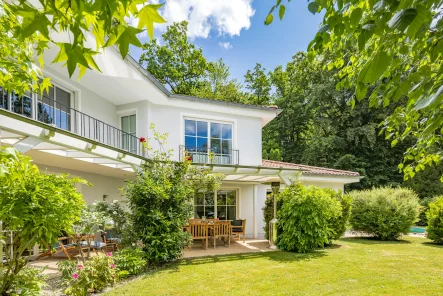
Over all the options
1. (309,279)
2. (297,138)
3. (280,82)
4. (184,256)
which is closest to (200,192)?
(184,256)

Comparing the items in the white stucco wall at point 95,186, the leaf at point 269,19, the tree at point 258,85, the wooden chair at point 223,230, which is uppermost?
the tree at point 258,85

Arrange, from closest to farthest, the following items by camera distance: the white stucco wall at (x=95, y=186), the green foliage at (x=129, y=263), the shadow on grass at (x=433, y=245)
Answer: the green foliage at (x=129, y=263)
the white stucco wall at (x=95, y=186)
the shadow on grass at (x=433, y=245)

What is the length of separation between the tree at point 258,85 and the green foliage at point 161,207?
2454 centimetres

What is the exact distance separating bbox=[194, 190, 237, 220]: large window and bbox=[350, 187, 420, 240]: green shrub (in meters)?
5.73

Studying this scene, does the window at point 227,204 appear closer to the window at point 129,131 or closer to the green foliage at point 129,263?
the window at point 129,131

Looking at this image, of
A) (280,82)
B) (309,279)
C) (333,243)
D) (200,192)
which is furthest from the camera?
(280,82)

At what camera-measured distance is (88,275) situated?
19.6 feet

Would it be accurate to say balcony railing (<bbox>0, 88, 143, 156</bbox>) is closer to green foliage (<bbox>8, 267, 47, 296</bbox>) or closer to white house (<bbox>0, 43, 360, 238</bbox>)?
white house (<bbox>0, 43, 360, 238</bbox>)

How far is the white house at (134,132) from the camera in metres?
8.33

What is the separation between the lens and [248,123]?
14.5 m

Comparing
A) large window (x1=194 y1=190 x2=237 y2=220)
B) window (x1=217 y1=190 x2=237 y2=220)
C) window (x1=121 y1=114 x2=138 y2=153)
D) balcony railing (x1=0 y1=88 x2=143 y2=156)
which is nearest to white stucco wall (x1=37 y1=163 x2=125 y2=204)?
balcony railing (x1=0 y1=88 x2=143 y2=156)

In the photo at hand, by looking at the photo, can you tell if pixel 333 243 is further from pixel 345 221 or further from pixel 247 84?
pixel 247 84

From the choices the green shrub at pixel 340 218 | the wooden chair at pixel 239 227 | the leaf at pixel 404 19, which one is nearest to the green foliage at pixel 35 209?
the leaf at pixel 404 19

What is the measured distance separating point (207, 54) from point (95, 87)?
22.2 metres
